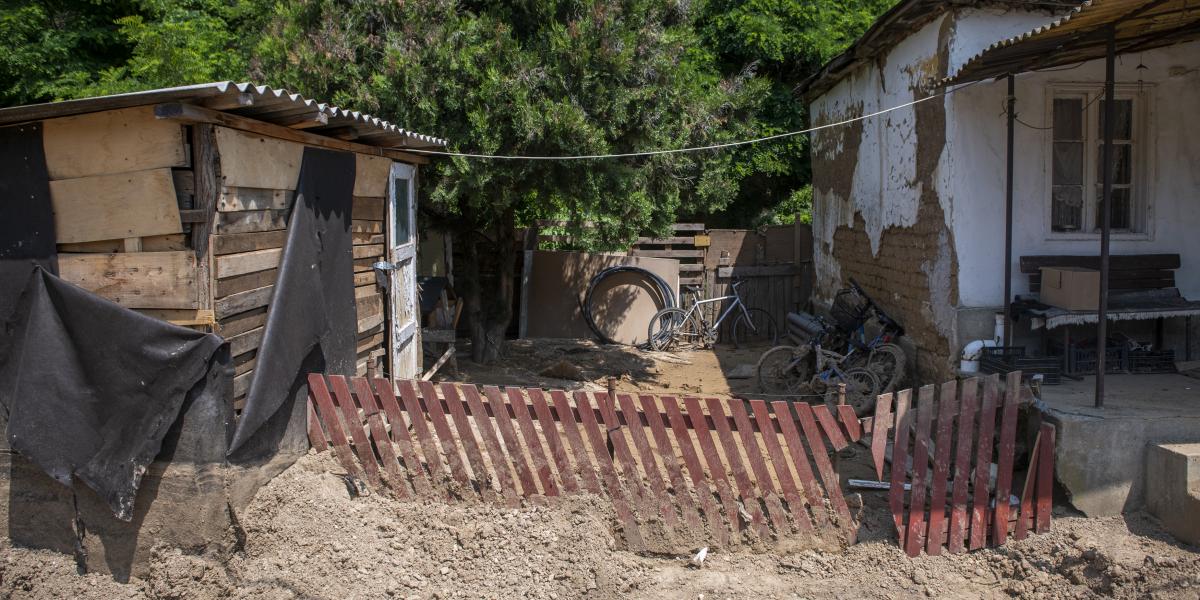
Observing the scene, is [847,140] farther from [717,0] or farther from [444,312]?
[717,0]

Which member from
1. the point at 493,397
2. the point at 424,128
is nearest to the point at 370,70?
the point at 424,128

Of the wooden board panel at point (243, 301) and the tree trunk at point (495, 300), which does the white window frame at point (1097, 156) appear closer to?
the tree trunk at point (495, 300)

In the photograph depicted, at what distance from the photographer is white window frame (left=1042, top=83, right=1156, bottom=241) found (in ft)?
25.2

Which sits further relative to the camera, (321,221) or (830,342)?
(830,342)

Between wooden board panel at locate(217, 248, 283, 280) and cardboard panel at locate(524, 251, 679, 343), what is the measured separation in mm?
7765

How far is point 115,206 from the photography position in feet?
14.9

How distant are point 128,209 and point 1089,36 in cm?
632

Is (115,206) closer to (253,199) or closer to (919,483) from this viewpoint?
(253,199)

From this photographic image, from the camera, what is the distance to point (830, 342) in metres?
9.46

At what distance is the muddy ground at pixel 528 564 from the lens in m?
4.62

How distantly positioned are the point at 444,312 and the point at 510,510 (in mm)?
4916

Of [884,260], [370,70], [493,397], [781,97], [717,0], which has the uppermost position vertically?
[717,0]

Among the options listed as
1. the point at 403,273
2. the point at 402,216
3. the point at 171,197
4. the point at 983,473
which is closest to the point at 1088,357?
the point at 983,473

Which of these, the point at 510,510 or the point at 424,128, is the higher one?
the point at 424,128
